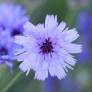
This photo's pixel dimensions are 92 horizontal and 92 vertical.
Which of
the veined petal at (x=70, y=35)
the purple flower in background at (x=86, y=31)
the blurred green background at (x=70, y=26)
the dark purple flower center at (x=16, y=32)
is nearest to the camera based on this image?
the veined petal at (x=70, y=35)

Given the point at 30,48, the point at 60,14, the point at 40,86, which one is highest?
the point at 60,14

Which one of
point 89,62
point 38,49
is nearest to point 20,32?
point 38,49

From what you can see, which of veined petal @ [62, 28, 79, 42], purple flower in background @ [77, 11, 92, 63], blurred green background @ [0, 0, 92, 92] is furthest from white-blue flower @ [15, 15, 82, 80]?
purple flower in background @ [77, 11, 92, 63]

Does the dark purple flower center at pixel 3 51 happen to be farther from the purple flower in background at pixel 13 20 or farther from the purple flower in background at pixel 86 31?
the purple flower in background at pixel 86 31

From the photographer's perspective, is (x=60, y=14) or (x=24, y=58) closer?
(x=24, y=58)

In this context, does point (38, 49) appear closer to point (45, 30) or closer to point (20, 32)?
point (45, 30)

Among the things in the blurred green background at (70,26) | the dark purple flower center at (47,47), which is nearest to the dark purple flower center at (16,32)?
the dark purple flower center at (47,47)

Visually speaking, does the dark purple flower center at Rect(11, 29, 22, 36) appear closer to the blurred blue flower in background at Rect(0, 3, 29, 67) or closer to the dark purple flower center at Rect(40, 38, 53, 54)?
the blurred blue flower in background at Rect(0, 3, 29, 67)
